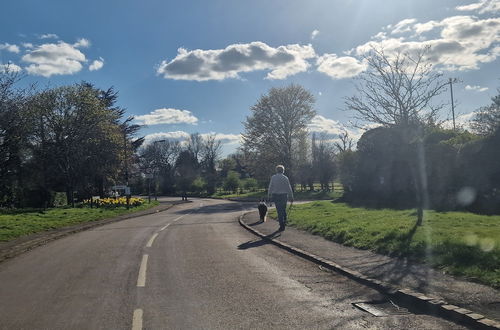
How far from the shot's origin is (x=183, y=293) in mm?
7098

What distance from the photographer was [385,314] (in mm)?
5746

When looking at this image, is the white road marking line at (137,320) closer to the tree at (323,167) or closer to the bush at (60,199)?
the bush at (60,199)

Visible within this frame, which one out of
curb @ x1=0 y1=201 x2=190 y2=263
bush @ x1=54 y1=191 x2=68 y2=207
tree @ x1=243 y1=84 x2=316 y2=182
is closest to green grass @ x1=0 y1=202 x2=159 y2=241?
curb @ x1=0 y1=201 x2=190 y2=263

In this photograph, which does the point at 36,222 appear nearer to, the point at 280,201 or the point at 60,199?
the point at 280,201

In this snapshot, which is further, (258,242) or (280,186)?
(280,186)

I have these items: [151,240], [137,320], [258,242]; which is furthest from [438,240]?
[151,240]

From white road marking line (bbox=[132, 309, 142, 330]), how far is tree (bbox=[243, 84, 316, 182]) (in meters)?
45.7

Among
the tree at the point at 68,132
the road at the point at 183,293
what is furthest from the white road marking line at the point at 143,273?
the tree at the point at 68,132

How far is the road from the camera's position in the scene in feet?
18.4

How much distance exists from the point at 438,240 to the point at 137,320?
6.47m

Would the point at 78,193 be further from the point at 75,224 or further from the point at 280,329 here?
the point at 280,329

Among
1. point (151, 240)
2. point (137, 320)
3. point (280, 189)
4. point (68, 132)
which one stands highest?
point (68, 132)

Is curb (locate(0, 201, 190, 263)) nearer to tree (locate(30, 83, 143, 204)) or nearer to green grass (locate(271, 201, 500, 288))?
green grass (locate(271, 201, 500, 288))

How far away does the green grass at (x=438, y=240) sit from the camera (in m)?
7.34
